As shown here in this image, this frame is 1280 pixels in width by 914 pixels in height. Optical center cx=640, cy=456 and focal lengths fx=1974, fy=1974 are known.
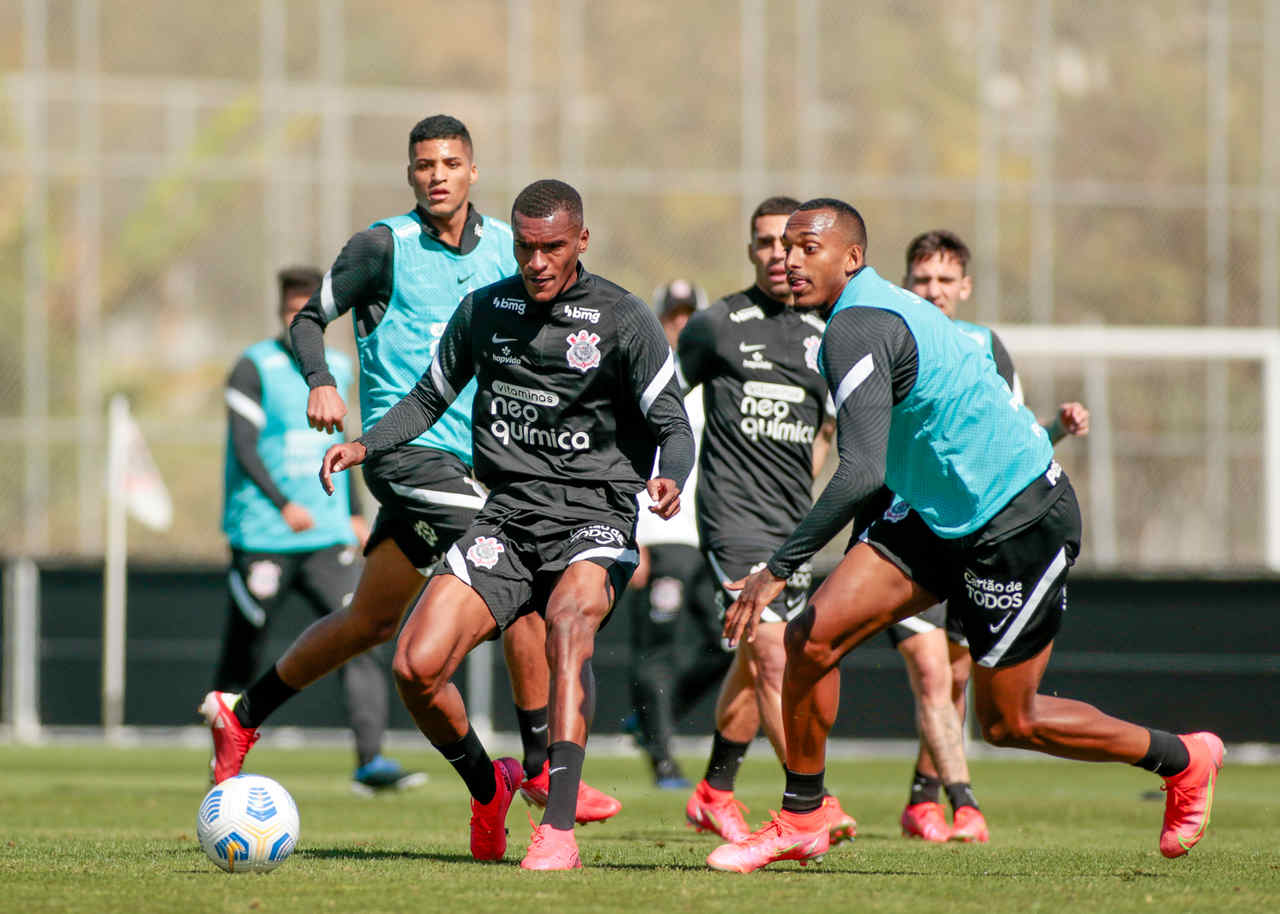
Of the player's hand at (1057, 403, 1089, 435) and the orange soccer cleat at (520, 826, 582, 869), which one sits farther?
the player's hand at (1057, 403, 1089, 435)

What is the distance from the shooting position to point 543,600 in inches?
267

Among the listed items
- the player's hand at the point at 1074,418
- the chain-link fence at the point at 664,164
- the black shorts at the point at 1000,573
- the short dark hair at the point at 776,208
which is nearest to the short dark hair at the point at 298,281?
the short dark hair at the point at 776,208

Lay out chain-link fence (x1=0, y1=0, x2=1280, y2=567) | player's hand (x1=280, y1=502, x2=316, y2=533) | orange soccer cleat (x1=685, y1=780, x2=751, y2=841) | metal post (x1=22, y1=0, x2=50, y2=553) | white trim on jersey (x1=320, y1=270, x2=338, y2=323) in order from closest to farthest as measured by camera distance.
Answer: white trim on jersey (x1=320, y1=270, x2=338, y2=323), orange soccer cleat (x1=685, y1=780, x2=751, y2=841), player's hand (x1=280, y1=502, x2=316, y2=533), metal post (x1=22, y1=0, x2=50, y2=553), chain-link fence (x1=0, y1=0, x2=1280, y2=567)

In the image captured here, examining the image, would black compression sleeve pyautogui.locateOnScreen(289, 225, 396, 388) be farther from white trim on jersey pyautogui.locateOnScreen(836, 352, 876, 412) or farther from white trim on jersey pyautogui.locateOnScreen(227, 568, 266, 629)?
white trim on jersey pyautogui.locateOnScreen(227, 568, 266, 629)

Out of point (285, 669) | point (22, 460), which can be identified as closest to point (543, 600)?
point (285, 669)

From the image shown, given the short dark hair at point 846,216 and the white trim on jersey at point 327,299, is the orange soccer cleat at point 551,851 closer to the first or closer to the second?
the short dark hair at point 846,216

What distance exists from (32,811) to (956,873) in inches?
190

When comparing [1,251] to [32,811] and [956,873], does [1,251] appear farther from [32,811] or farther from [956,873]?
[956,873]

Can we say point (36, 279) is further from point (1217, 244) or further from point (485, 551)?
point (485, 551)

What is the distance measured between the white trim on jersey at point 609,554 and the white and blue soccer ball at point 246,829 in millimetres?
1257

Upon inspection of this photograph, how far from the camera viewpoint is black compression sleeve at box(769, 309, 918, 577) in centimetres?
602

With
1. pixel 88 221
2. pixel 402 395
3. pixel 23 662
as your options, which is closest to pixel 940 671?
pixel 402 395

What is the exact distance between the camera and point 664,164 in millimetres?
23938

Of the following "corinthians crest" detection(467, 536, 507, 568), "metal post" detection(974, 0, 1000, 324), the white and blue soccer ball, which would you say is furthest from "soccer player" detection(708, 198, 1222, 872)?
"metal post" detection(974, 0, 1000, 324)
